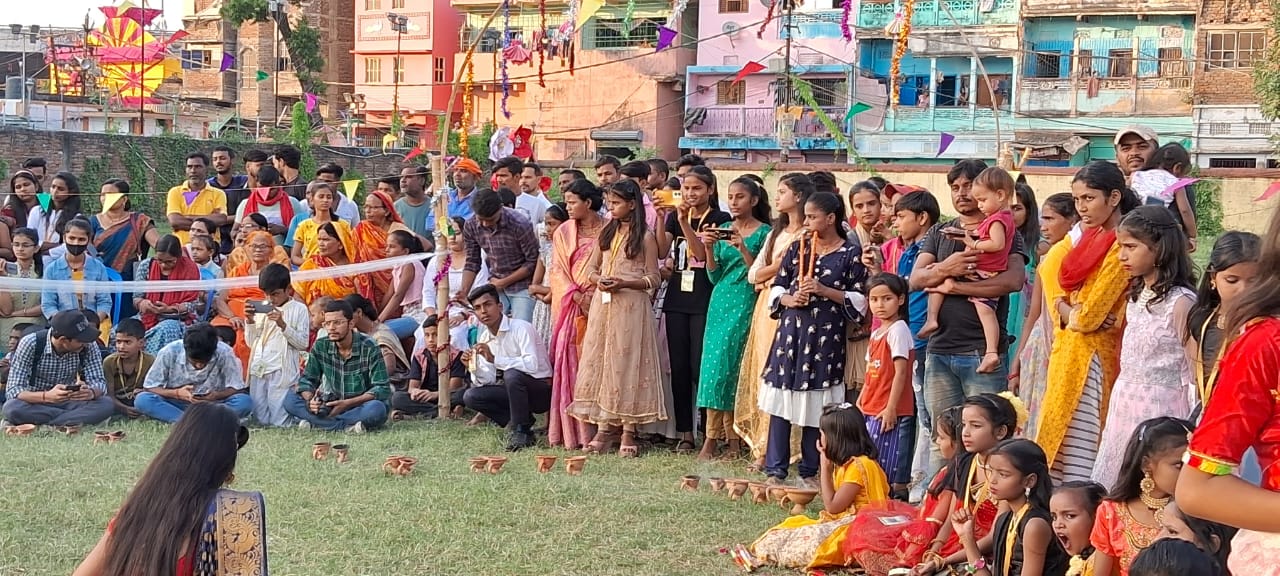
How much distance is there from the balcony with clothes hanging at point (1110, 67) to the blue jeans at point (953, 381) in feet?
87.8

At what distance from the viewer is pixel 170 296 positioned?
381 inches

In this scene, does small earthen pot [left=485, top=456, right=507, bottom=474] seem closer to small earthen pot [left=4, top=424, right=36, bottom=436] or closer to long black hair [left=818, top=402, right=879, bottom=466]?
long black hair [left=818, top=402, right=879, bottom=466]

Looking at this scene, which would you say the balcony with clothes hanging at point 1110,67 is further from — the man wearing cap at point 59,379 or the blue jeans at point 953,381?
the blue jeans at point 953,381

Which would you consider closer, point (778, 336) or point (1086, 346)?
point (1086, 346)

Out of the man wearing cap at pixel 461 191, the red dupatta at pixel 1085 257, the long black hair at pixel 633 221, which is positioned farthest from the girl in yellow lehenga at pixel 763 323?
the man wearing cap at pixel 461 191

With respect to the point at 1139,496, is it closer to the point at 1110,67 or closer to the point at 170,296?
the point at 170,296

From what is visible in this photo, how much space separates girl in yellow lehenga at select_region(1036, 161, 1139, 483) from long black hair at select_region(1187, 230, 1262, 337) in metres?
0.87

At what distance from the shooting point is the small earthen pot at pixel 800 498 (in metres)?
6.18

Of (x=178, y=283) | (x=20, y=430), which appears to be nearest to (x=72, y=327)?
(x=20, y=430)

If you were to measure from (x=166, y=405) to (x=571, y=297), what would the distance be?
2.71 meters

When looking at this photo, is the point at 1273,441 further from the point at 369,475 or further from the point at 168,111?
the point at 168,111

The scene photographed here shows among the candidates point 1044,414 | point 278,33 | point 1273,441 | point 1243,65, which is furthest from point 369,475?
point 278,33

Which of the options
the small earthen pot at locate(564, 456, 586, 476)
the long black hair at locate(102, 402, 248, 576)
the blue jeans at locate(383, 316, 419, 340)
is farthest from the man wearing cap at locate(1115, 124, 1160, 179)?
the blue jeans at locate(383, 316, 419, 340)

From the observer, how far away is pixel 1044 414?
5297mm
